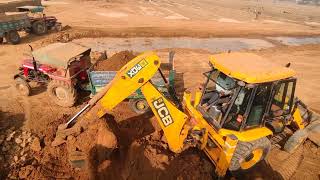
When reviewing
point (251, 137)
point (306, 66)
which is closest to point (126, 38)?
point (306, 66)

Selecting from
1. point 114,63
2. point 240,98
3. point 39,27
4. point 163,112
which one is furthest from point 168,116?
point 39,27

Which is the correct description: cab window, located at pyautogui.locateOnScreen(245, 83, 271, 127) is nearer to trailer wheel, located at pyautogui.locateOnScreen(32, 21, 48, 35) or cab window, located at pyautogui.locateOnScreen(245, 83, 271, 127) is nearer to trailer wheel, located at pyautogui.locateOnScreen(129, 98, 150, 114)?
trailer wheel, located at pyautogui.locateOnScreen(129, 98, 150, 114)

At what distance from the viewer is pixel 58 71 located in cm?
973

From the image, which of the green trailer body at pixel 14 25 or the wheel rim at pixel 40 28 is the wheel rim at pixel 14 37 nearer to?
the green trailer body at pixel 14 25

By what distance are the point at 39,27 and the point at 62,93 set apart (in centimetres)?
1090

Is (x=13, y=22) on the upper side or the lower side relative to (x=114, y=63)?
lower

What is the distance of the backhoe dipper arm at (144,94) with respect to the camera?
5.52m

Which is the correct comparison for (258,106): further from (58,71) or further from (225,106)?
(58,71)

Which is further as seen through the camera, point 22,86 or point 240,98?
point 22,86

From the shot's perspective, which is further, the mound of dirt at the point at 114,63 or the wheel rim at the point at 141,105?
→ the mound of dirt at the point at 114,63

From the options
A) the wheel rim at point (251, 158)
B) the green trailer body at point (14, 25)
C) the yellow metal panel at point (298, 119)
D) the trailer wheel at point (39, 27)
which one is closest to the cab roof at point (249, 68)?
the wheel rim at point (251, 158)

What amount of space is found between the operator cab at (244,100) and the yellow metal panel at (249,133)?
0.10 metres

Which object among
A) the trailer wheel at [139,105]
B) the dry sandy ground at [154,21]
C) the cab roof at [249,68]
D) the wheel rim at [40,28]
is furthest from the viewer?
the dry sandy ground at [154,21]

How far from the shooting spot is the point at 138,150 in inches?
269
